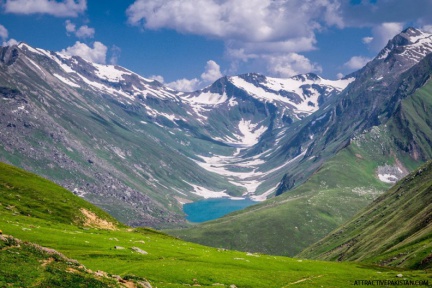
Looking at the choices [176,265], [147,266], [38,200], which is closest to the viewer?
[147,266]

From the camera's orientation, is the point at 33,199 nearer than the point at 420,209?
Yes

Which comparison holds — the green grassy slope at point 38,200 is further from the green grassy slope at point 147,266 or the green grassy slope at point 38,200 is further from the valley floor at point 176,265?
the valley floor at point 176,265

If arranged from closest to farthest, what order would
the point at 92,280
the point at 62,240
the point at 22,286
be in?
the point at 22,286
the point at 92,280
the point at 62,240

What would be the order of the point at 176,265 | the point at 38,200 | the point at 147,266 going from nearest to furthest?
the point at 147,266, the point at 176,265, the point at 38,200

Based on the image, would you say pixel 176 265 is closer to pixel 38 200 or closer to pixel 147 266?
pixel 147 266

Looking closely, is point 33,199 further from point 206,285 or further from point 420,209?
point 420,209

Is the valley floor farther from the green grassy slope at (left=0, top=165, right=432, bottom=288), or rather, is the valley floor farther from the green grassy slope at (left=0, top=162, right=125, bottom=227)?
the green grassy slope at (left=0, top=162, right=125, bottom=227)

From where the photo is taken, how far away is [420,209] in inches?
6949

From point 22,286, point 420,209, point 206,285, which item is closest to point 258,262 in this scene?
point 206,285

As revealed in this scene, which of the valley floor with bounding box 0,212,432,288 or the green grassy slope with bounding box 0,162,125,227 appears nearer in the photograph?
the valley floor with bounding box 0,212,432,288

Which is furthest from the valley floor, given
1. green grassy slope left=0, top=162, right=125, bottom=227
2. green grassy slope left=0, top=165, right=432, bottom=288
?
green grassy slope left=0, top=162, right=125, bottom=227

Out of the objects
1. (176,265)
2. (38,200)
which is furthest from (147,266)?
(38,200)

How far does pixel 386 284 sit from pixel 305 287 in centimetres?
1178

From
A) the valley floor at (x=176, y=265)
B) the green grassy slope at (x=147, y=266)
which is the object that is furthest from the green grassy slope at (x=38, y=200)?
the valley floor at (x=176, y=265)
